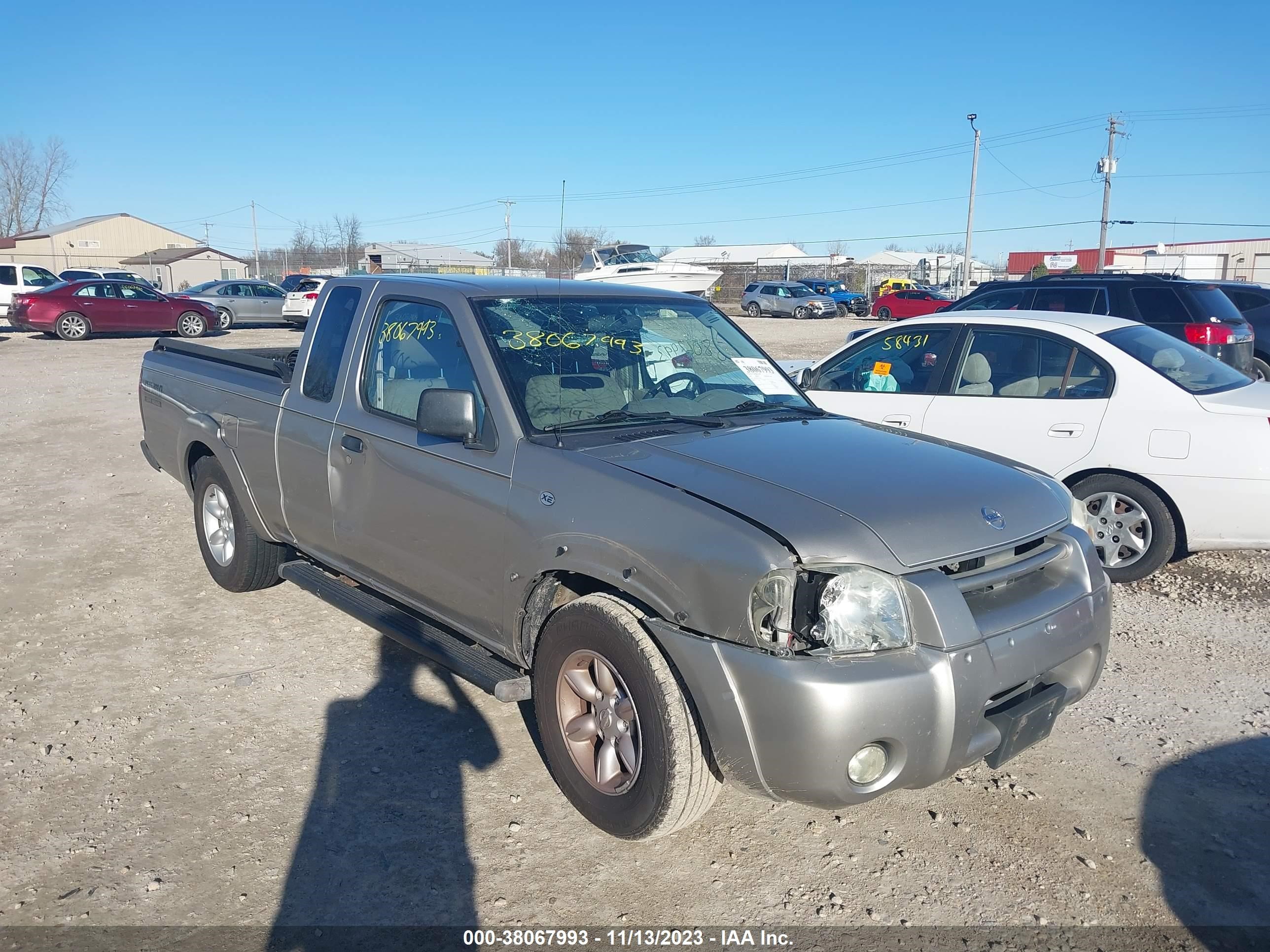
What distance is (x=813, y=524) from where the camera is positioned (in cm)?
295

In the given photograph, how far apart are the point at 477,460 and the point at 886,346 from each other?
423cm

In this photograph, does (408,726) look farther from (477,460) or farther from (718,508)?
(718,508)

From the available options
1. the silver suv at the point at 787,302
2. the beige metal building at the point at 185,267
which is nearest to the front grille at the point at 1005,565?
the silver suv at the point at 787,302

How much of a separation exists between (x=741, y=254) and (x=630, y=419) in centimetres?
8316

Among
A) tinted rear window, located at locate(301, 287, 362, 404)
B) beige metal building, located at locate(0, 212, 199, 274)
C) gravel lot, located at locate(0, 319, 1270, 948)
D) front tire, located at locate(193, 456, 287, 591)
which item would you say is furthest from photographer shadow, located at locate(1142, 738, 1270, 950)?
beige metal building, located at locate(0, 212, 199, 274)

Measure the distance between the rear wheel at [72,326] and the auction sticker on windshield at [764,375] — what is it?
24045 millimetres

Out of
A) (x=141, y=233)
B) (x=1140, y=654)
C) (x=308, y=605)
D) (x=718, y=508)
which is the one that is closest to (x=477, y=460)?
(x=718, y=508)

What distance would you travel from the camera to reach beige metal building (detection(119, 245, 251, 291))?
195ft

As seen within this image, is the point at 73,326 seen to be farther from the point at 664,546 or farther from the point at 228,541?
the point at 664,546

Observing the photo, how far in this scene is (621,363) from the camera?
419cm

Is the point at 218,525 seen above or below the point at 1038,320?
below

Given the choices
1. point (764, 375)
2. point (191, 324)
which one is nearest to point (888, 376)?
point (764, 375)

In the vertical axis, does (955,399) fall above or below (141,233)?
below

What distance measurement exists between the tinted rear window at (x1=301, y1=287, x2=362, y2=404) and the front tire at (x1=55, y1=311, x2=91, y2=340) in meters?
22.5
